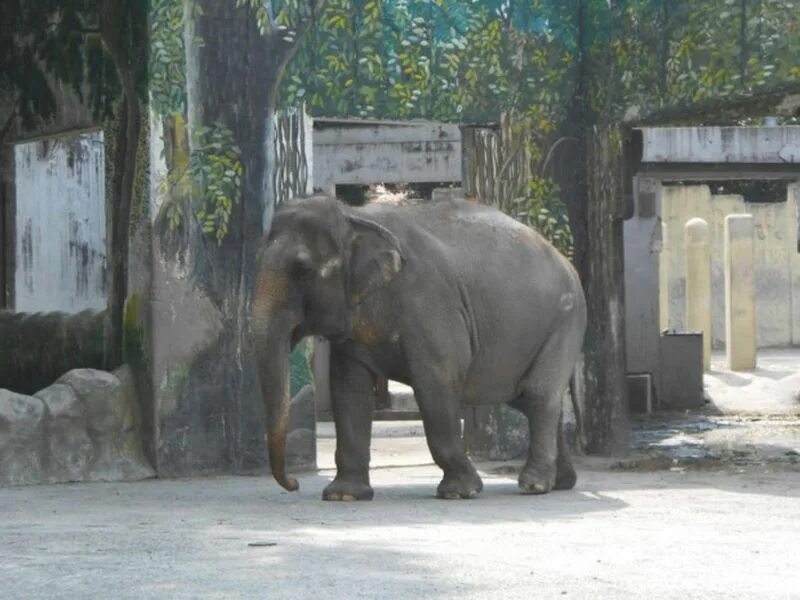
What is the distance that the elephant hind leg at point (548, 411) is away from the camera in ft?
33.6

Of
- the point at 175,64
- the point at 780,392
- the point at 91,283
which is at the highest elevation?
the point at 175,64

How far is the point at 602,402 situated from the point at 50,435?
12.3ft

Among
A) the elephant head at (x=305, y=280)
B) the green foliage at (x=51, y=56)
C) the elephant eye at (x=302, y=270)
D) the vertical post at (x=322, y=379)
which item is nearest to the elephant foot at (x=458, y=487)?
the elephant head at (x=305, y=280)

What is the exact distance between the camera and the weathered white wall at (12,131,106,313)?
16.3 meters

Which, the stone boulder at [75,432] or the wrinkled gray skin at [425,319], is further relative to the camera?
the stone boulder at [75,432]

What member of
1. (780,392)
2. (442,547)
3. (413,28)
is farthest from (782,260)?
(442,547)

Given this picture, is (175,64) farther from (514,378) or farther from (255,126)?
(514,378)

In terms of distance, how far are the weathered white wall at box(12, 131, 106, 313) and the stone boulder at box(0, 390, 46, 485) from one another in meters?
5.03

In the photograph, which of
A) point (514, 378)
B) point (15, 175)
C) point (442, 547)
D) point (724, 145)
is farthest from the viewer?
point (724, 145)

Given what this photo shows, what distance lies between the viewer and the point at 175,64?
37.9 feet

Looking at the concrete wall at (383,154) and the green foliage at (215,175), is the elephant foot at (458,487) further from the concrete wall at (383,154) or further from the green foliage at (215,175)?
the concrete wall at (383,154)

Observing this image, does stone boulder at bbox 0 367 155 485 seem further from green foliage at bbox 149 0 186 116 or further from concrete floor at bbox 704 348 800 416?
concrete floor at bbox 704 348 800 416

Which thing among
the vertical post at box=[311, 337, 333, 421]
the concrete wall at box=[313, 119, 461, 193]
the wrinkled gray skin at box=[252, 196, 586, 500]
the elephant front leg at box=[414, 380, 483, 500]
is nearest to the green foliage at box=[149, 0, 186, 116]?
the wrinkled gray skin at box=[252, 196, 586, 500]

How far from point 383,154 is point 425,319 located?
282 inches
